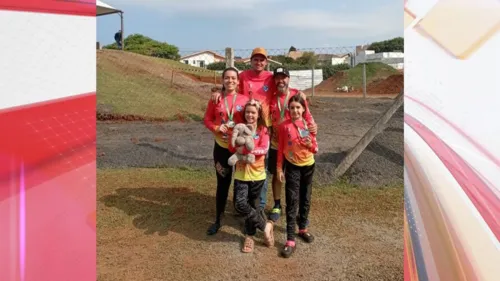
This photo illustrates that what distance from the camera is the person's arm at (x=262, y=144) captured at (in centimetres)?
346

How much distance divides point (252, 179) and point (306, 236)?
0.75 metres

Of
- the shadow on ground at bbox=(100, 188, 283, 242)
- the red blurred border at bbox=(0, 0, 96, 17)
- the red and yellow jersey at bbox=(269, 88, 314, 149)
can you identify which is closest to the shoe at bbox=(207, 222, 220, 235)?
the shadow on ground at bbox=(100, 188, 283, 242)

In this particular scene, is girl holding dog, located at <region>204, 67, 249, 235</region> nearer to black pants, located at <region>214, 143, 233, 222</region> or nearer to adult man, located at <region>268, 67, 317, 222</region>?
black pants, located at <region>214, 143, 233, 222</region>

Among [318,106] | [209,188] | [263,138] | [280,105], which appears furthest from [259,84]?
[318,106]

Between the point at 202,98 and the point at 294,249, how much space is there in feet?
44.9

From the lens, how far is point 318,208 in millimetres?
4594

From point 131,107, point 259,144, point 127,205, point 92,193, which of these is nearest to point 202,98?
point 131,107

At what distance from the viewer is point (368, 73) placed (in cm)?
3241

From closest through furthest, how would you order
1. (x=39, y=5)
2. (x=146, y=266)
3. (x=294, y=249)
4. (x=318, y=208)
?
(x=39, y=5), (x=146, y=266), (x=294, y=249), (x=318, y=208)

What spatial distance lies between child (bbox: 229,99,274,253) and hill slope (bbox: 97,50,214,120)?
31.4 feet

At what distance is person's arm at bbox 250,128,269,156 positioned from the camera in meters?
3.46

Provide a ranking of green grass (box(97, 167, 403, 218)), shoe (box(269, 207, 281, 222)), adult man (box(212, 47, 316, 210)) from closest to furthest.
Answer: adult man (box(212, 47, 316, 210)), shoe (box(269, 207, 281, 222)), green grass (box(97, 167, 403, 218))

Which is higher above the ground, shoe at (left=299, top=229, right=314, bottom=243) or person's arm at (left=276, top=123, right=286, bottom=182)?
person's arm at (left=276, top=123, right=286, bottom=182)

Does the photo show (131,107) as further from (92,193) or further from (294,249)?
(92,193)
